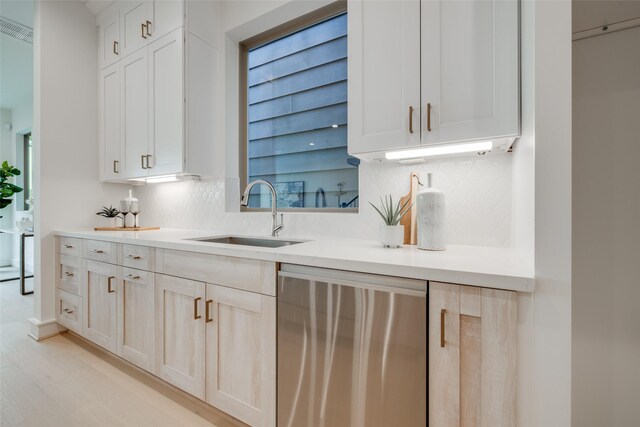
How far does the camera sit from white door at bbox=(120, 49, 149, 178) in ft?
7.77

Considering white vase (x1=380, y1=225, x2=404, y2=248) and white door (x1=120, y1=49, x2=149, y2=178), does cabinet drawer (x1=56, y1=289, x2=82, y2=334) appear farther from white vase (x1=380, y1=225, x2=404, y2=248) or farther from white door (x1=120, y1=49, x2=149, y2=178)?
white vase (x1=380, y1=225, x2=404, y2=248)

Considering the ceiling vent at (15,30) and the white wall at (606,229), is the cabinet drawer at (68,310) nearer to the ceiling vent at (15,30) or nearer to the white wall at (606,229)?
the ceiling vent at (15,30)

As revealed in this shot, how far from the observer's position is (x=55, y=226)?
99.4 inches

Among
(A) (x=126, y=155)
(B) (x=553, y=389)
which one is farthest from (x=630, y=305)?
(A) (x=126, y=155)

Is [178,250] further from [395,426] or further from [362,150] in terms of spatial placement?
[395,426]

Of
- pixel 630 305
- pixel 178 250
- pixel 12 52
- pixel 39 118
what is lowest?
pixel 630 305

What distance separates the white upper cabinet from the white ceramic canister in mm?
252

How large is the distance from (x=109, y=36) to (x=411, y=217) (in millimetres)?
3130

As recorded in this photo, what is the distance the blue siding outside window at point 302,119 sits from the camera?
1997 mm

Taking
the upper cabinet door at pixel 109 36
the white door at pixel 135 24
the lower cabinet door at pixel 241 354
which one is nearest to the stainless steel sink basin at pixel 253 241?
the lower cabinet door at pixel 241 354

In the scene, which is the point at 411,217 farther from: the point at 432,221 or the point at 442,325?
the point at 442,325

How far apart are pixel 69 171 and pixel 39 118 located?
0.47 meters

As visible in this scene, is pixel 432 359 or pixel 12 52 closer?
pixel 432 359

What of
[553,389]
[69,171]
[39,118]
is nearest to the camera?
[553,389]
